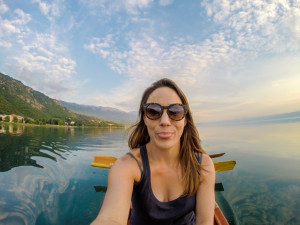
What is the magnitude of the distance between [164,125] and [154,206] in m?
1.03

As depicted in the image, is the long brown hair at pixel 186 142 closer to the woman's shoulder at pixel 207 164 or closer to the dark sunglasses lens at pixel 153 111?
the woman's shoulder at pixel 207 164

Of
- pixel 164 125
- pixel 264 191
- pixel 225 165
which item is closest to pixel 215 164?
pixel 225 165

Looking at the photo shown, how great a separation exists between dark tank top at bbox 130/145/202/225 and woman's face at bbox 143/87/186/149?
12.9 inches

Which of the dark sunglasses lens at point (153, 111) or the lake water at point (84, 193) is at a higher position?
the dark sunglasses lens at point (153, 111)

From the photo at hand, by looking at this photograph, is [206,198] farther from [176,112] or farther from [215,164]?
[215,164]

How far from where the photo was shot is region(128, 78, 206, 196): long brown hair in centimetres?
215

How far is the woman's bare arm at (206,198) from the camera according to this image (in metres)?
2.01

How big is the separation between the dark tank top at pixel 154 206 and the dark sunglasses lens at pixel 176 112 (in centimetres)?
69

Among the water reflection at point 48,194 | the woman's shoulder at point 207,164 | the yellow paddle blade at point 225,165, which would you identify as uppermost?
the woman's shoulder at point 207,164

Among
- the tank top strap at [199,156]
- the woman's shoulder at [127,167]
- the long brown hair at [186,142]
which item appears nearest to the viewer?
the woman's shoulder at [127,167]

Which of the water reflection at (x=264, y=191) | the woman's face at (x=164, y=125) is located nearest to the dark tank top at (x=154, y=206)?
the woman's face at (x=164, y=125)

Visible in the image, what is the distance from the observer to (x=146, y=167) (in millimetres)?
2121

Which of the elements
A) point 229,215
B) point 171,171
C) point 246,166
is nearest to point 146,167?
point 171,171

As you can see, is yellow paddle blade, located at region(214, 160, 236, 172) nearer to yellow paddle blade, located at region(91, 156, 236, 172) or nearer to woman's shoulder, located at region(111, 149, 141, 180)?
→ yellow paddle blade, located at region(91, 156, 236, 172)
